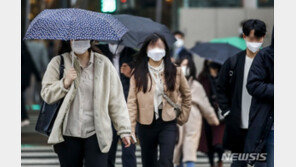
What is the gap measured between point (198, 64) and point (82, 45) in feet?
38.7

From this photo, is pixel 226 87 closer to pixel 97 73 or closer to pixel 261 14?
pixel 97 73

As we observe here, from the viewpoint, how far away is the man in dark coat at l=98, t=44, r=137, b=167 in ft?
Answer: 29.3

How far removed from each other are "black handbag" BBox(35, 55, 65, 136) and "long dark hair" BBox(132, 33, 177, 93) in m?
1.68

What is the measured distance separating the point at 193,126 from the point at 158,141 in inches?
109

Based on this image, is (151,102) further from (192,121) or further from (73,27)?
(192,121)

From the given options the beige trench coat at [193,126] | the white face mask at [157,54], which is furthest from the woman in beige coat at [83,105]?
the beige trench coat at [193,126]

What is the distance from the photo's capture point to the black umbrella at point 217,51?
1113 centimetres

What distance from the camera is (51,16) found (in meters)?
6.70

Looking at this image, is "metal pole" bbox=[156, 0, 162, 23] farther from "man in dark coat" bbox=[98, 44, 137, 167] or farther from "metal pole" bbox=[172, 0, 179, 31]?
"man in dark coat" bbox=[98, 44, 137, 167]

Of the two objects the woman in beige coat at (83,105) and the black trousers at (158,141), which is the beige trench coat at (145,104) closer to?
the black trousers at (158,141)

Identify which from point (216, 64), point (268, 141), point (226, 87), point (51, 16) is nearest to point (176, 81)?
point (226, 87)

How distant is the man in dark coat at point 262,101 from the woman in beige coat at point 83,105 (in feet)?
4.21

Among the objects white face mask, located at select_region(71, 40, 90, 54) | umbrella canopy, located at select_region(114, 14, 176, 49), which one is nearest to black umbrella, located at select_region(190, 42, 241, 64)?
umbrella canopy, located at select_region(114, 14, 176, 49)

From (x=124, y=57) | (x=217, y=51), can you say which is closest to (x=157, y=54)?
(x=124, y=57)
